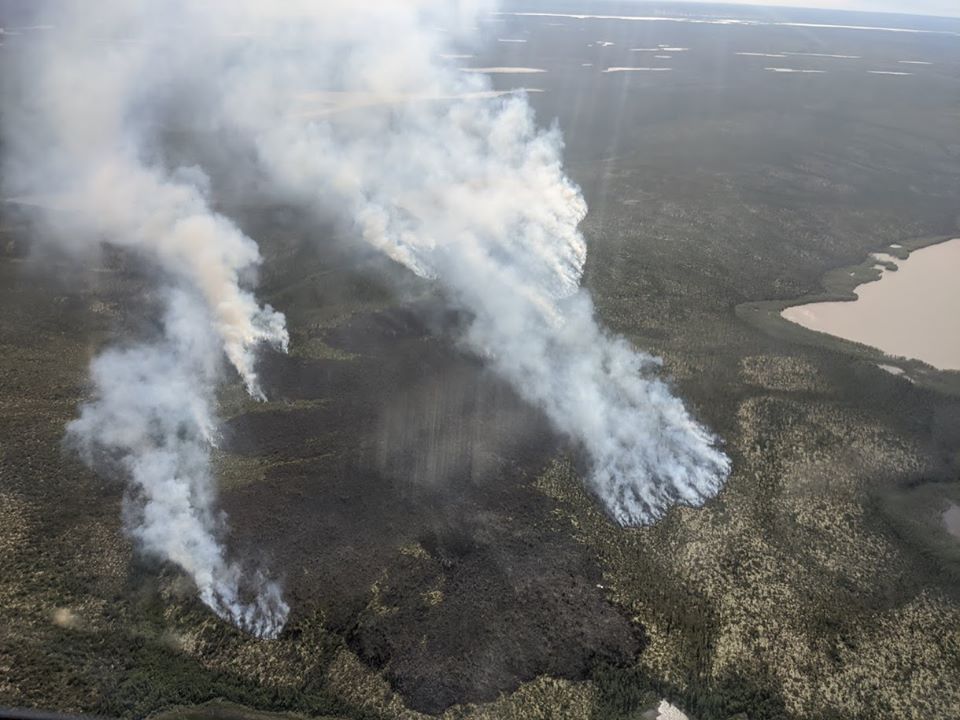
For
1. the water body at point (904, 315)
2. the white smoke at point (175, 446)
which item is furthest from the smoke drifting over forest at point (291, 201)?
the water body at point (904, 315)

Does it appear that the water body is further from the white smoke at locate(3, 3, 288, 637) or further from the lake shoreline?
the white smoke at locate(3, 3, 288, 637)

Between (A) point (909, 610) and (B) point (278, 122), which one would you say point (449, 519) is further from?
(B) point (278, 122)

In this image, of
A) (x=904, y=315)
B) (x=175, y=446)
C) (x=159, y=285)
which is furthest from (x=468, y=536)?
(x=904, y=315)

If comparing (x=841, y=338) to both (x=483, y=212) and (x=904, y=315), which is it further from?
(x=483, y=212)

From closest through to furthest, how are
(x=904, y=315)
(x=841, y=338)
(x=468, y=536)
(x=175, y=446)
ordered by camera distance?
(x=468, y=536) < (x=175, y=446) < (x=841, y=338) < (x=904, y=315)

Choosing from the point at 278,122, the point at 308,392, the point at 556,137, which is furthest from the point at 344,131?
the point at 308,392

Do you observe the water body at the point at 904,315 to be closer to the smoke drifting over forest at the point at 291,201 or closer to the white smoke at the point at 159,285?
the smoke drifting over forest at the point at 291,201
